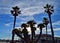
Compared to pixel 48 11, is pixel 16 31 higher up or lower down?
lower down

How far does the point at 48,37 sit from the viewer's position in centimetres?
9081

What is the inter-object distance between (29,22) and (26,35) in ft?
14.2

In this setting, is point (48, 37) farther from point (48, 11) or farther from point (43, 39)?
point (48, 11)

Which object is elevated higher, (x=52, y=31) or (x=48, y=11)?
(x=48, y=11)

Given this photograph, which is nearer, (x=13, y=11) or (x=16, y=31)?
(x=16, y=31)

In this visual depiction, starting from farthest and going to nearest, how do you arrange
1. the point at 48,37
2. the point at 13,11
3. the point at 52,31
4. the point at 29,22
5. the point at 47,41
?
1. the point at 48,37
2. the point at 47,41
3. the point at 13,11
4. the point at 52,31
5. the point at 29,22

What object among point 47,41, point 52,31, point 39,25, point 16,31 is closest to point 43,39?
point 47,41

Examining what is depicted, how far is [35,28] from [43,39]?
27.8 m

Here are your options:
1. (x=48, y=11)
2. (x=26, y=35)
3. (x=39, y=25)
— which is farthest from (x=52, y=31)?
(x=26, y=35)

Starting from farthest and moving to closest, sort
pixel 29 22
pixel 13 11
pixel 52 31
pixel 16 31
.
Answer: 1. pixel 13 11
2. pixel 52 31
3. pixel 29 22
4. pixel 16 31

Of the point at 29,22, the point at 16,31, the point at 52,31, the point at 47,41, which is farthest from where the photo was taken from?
the point at 47,41

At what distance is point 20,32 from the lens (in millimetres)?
56938

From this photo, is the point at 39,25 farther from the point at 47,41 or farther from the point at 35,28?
the point at 47,41

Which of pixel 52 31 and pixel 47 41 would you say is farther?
pixel 47 41
